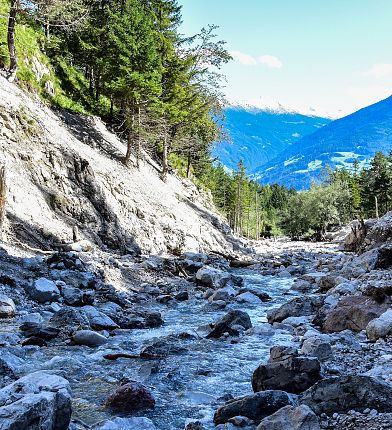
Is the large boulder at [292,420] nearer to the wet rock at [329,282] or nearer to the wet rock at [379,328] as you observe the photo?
the wet rock at [379,328]

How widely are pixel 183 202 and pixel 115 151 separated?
777 cm

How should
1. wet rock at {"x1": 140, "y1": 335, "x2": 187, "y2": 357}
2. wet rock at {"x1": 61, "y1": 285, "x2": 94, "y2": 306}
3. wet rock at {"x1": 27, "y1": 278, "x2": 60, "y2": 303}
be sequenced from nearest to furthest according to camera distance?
wet rock at {"x1": 140, "y1": 335, "x2": 187, "y2": 357} → wet rock at {"x1": 27, "y1": 278, "x2": 60, "y2": 303} → wet rock at {"x1": 61, "y1": 285, "x2": 94, "y2": 306}

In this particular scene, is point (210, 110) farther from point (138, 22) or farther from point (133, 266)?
point (133, 266)

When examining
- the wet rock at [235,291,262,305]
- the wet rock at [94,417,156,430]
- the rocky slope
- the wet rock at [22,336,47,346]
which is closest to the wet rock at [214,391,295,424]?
the wet rock at [94,417,156,430]

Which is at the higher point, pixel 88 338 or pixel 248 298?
pixel 248 298

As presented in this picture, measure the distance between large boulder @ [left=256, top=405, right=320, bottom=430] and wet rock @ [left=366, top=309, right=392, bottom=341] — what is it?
3.72 meters

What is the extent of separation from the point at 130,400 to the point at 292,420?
6.84 feet

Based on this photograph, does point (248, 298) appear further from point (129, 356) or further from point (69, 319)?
point (129, 356)

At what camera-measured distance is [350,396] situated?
14.2 ft

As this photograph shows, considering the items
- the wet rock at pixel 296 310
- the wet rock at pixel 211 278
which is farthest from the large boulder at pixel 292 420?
the wet rock at pixel 211 278

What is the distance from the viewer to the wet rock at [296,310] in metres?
10.2

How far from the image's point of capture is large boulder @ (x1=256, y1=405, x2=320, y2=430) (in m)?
3.81

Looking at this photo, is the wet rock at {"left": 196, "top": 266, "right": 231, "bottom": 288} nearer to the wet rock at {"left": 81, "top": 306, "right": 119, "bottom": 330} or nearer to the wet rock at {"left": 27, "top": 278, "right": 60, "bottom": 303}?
the wet rock at {"left": 27, "top": 278, "right": 60, "bottom": 303}

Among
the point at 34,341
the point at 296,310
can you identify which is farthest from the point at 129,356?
the point at 296,310
